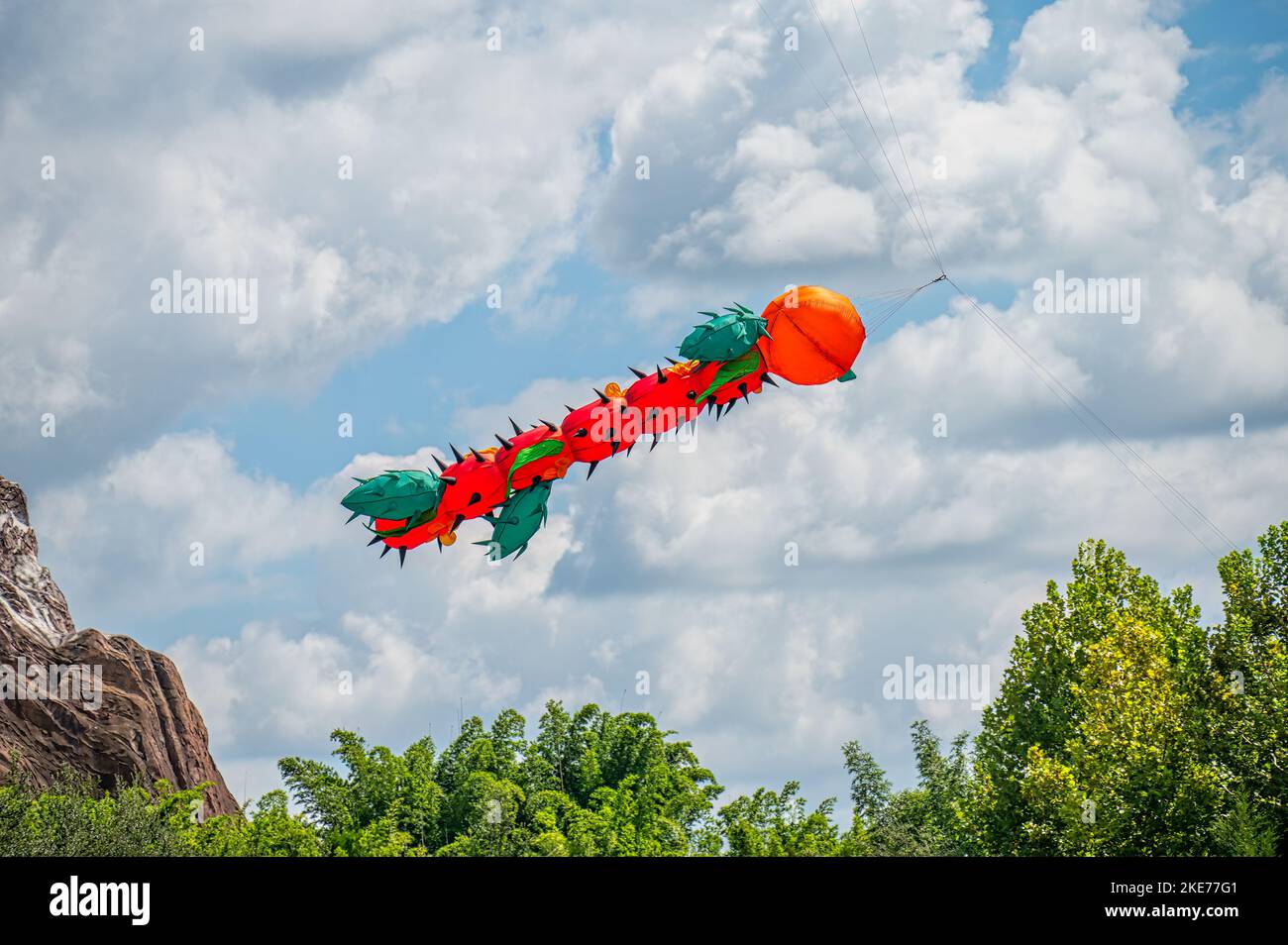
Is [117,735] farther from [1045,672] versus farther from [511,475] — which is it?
[511,475]

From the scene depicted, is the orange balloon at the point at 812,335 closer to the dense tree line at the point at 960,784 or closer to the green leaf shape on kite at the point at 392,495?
the green leaf shape on kite at the point at 392,495

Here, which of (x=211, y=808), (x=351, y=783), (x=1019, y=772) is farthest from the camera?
(x=211, y=808)

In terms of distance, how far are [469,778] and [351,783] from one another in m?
4.94

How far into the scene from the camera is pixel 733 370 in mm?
18828

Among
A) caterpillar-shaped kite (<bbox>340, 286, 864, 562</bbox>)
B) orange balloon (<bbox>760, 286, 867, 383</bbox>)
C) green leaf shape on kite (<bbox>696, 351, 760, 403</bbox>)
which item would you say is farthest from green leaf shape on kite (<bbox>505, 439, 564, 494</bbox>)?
orange balloon (<bbox>760, 286, 867, 383</bbox>)

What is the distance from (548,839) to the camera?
5847 cm

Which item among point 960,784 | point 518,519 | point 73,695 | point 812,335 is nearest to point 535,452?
point 518,519

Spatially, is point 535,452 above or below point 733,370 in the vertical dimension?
below

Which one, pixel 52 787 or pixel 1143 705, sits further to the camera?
pixel 52 787

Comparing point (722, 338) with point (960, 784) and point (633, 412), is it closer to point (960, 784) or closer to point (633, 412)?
point (633, 412)

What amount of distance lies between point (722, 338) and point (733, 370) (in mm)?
512

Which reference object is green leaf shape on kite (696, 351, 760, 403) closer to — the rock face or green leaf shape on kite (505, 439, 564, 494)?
green leaf shape on kite (505, 439, 564, 494)
